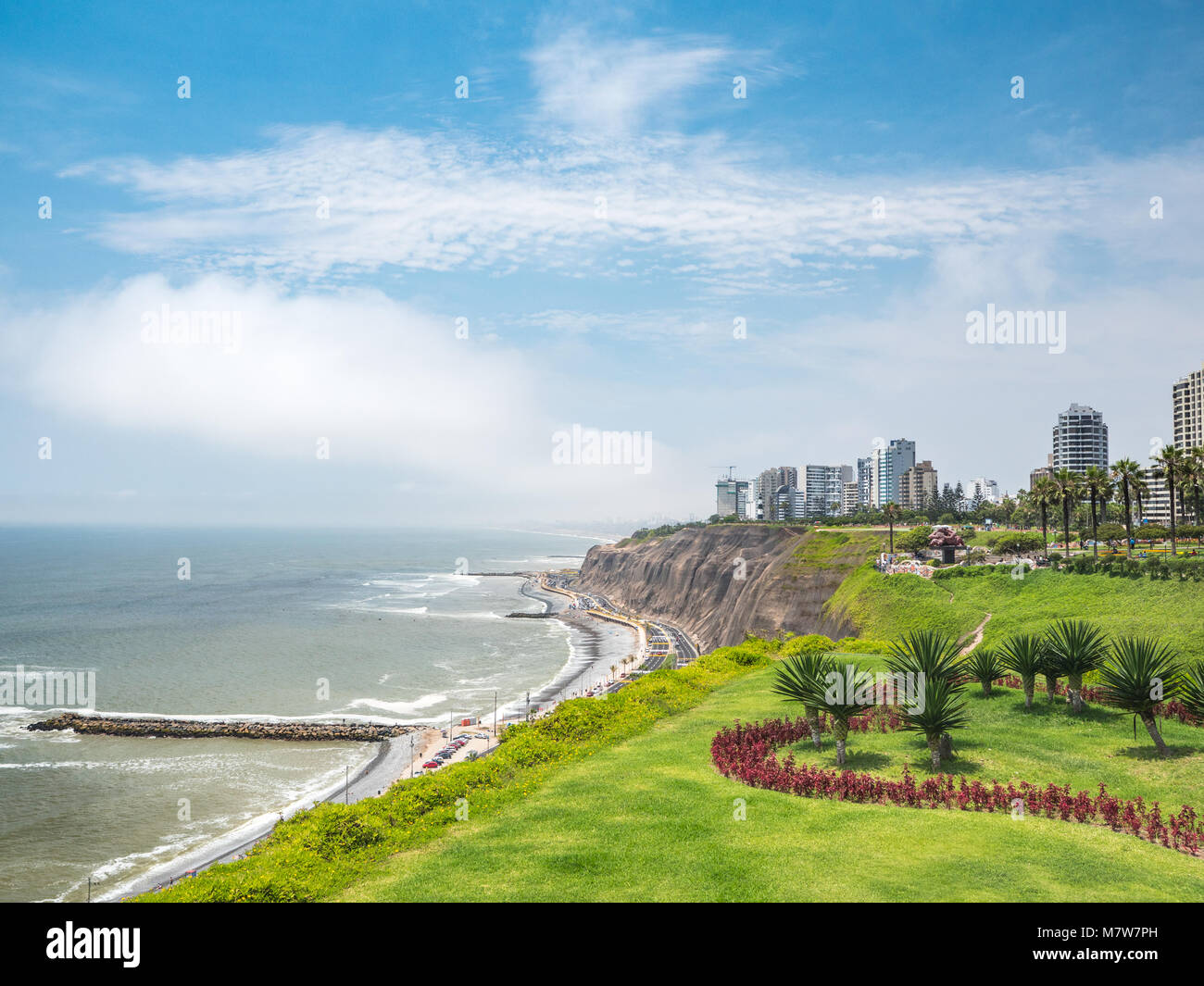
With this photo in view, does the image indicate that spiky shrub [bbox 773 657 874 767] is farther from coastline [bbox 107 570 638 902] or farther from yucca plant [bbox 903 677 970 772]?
coastline [bbox 107 570 638 902]

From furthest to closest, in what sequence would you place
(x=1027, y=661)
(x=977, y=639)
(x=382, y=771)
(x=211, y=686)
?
(x=211, y=686) < (x=977, y=639) < (x=382, y=771) < (x=1027, y=661)

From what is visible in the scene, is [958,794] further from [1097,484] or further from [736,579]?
[736,579]

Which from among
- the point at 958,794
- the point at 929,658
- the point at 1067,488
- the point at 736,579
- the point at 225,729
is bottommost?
the point at 225,729

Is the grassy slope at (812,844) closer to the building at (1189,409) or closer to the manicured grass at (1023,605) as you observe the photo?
the manicured grass at (1023,605)

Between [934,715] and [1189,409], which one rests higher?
[1189,409]

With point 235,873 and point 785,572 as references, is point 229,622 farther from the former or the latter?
point 235,873

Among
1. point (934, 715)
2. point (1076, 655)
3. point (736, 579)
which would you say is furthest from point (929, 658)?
point (736, 579)

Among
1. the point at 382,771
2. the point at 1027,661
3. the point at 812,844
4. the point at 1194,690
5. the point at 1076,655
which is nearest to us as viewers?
the point at 812,844

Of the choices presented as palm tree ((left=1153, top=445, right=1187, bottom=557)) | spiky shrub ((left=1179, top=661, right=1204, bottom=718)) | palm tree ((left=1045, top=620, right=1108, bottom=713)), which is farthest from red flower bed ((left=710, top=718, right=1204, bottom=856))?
palm tree ((left=1153, top=445, right=1187, bottom=557))

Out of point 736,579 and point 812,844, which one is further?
point 736,579
